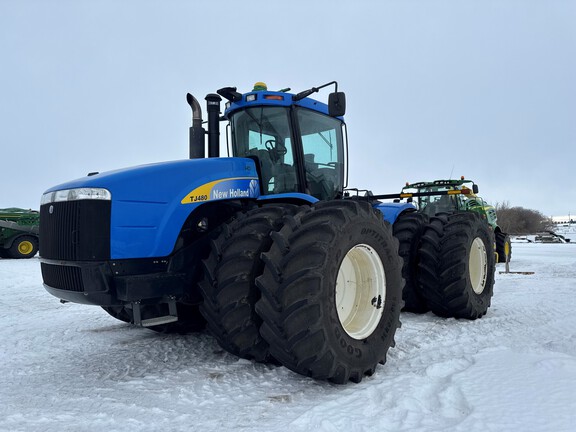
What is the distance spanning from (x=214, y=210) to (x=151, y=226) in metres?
0.71

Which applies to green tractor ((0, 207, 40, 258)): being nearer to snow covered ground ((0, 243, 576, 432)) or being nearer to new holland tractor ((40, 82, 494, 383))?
snow covered ground ((0, 243, 576, 432))

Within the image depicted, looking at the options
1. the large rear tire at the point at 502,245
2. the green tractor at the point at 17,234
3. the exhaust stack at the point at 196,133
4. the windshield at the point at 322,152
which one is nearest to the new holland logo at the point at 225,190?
the windshield at the point at 322,152

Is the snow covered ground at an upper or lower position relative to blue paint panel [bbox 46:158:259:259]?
lower

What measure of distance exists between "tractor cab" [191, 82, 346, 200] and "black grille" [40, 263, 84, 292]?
175 centimetres

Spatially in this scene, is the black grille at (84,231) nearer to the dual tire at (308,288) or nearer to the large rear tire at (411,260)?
the dual tire at (308,288)

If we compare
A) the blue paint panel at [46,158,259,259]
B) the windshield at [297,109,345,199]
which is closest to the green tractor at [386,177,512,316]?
the windshield at [297,109,345,199]

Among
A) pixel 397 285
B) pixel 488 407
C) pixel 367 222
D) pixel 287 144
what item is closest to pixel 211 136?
pixel 287 144

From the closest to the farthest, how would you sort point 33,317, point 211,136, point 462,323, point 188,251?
1. point 188,251
2. point 211,136
3. point 462,323
4. point 33,317

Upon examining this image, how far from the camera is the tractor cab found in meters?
4.35

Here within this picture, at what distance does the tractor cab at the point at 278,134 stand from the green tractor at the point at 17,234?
642 inches

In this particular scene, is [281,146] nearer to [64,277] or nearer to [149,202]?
[149,202]

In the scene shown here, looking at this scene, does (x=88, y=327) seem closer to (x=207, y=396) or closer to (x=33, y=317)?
(x=33, y=317)

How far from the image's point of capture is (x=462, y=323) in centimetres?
524

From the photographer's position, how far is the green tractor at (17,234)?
17.5 metres
